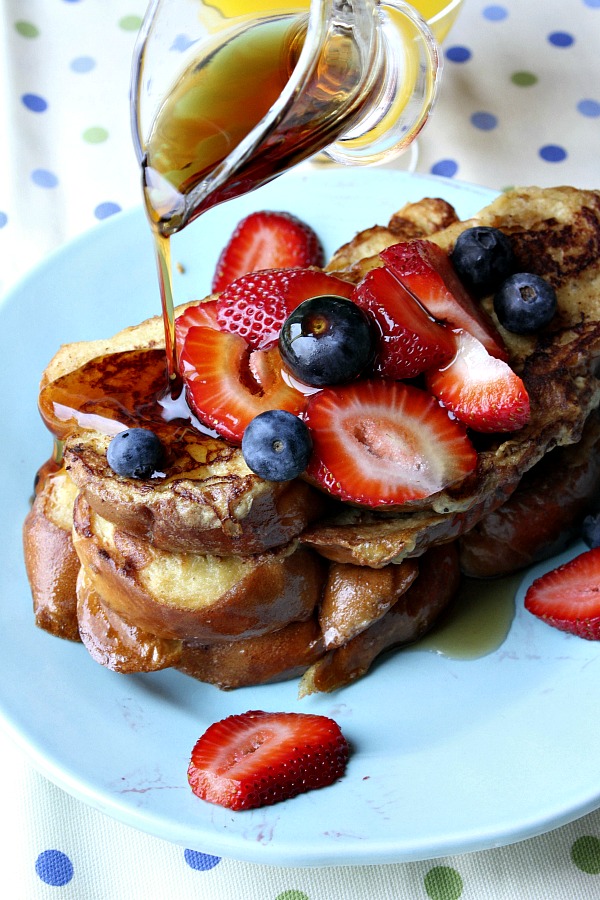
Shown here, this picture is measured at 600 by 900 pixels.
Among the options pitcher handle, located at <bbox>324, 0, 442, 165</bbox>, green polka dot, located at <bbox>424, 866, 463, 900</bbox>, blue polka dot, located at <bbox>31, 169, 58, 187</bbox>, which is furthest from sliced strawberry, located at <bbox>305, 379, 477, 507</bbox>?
blue polka dot, located at <bbox>31, 169, 58, 187</bbox>

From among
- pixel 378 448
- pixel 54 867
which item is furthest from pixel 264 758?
pixel 378 448

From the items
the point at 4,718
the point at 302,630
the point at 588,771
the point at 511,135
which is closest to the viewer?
the point at 588,771

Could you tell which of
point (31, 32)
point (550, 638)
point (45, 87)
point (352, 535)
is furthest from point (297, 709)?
point (31, 32)

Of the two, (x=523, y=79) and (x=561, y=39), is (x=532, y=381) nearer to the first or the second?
(x=523, y=79)

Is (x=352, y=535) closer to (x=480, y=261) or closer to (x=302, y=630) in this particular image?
(x=302, y=630)

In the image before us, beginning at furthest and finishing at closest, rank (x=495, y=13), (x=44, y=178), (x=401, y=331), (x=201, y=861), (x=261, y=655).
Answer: (x=495, y=13), (x=44, y=178), (x=261, y=655), (x=201, y=861), (x=401, y=331)

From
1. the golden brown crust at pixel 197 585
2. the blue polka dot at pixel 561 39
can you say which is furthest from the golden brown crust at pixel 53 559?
the blue polka dot at pixel 561 39
